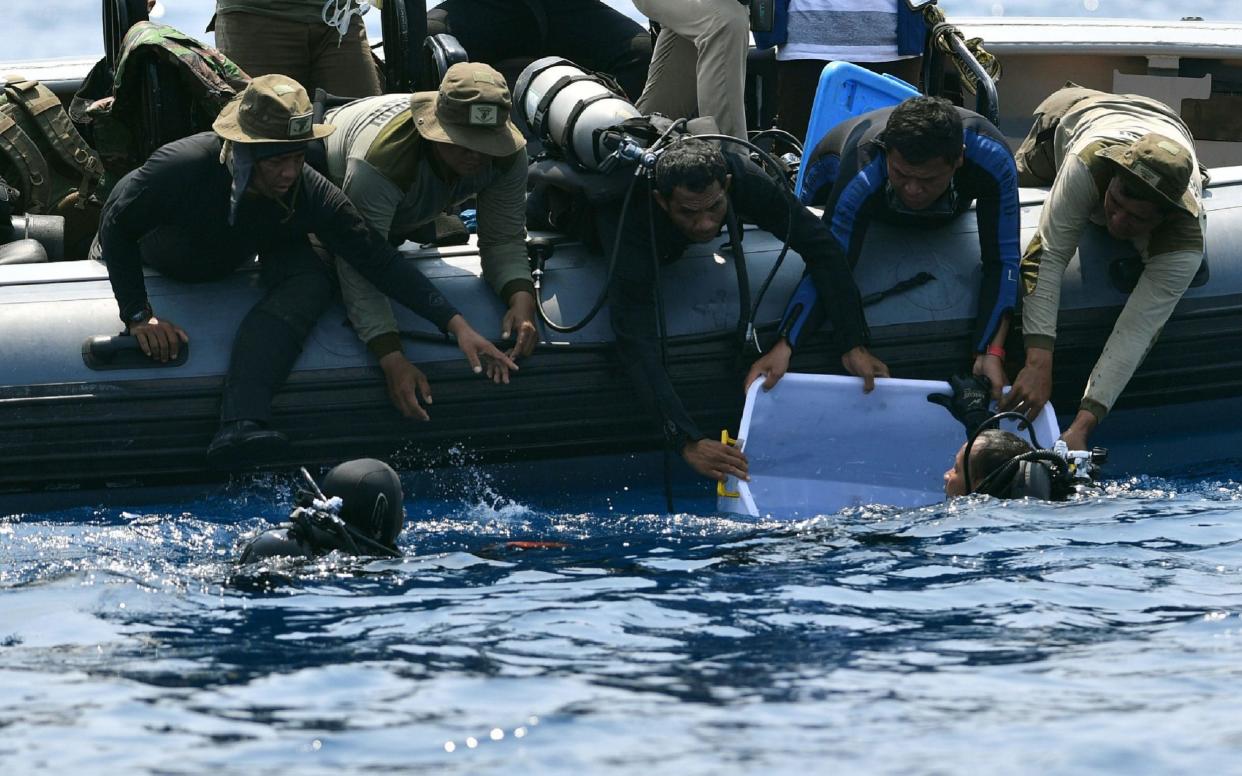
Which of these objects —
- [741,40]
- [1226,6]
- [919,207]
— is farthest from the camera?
[1226,6]

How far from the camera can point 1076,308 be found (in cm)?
554

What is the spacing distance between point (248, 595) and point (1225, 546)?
8.68 feet

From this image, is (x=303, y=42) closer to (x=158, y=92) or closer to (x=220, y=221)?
(x=158, y=92)

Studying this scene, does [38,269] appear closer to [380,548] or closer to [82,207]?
[82,207]

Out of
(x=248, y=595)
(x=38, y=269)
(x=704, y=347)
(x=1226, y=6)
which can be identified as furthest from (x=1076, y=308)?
(x=1226, y=6)

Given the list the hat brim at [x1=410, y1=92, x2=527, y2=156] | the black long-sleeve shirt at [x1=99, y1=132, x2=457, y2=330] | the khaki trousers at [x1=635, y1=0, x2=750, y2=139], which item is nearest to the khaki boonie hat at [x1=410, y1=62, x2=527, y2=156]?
the hat brim at [x1=410, y1=92, x2=527, y2=156]

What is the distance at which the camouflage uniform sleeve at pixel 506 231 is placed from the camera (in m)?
5.26

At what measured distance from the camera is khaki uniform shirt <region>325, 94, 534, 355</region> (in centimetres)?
509

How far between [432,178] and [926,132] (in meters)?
1.57

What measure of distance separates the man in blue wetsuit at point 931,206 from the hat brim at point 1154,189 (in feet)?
0.99

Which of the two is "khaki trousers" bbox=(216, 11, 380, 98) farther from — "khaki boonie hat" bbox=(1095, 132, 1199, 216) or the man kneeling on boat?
"khaki boonie hat" bbox=(1095, 132, 1199, 216)

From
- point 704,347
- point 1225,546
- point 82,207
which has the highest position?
point 82,207

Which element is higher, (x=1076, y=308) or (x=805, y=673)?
(x=1076, y=308)

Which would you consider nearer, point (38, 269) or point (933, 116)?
point (933, 116)
